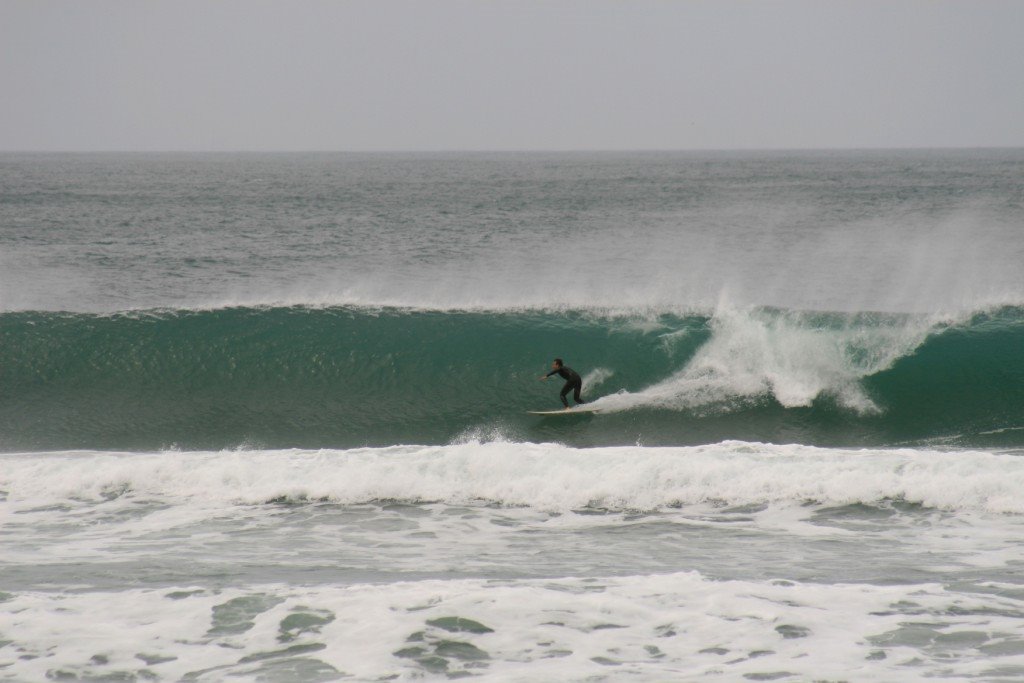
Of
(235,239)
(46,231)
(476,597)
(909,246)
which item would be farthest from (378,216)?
(476,597)

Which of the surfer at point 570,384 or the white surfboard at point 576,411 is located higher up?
the surfer at point 570,384

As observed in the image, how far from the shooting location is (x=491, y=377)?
17.0 meters

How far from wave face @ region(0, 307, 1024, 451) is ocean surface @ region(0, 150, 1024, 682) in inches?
2.6

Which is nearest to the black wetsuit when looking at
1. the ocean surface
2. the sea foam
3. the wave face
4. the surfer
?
the surfer

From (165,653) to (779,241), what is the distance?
3449 centimetres

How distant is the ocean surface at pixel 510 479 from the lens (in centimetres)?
738

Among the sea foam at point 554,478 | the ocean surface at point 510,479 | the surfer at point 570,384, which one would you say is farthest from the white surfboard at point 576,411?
the sea foam at point 554,478

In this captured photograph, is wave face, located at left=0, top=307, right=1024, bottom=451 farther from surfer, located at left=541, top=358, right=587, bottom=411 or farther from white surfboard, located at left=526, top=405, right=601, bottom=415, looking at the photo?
surfer, located at left=541, top=358, right=587, bottom=411

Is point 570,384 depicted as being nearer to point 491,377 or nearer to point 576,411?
point 576,411

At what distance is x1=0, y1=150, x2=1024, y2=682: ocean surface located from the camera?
24.2 feet

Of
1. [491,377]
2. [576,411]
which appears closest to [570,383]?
[576,411]

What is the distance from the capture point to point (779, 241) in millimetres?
38562

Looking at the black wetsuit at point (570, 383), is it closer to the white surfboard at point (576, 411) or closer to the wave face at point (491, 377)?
the white surfboard at point (576, 411)

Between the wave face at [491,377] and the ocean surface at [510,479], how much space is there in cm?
7
